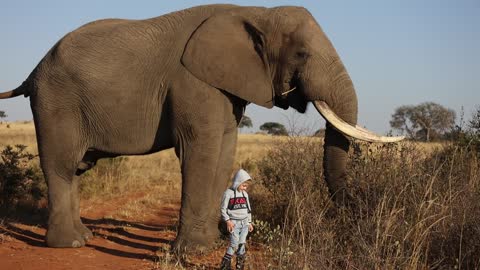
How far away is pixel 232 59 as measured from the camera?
7.81 m

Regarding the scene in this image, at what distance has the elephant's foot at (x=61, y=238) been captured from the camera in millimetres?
8281

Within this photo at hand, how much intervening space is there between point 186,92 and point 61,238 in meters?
2.68

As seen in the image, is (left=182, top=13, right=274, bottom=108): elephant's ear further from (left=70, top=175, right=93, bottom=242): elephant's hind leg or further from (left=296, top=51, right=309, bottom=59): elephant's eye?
(left=70, top=175, right=93, bottom=242): elephant's hind leg

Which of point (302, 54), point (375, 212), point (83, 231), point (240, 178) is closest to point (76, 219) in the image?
point (83, 231)

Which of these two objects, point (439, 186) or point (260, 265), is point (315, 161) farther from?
point (260, 265)

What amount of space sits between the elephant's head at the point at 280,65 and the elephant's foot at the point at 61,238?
2.79 metres

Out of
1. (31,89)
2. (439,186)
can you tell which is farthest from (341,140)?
(31,89)

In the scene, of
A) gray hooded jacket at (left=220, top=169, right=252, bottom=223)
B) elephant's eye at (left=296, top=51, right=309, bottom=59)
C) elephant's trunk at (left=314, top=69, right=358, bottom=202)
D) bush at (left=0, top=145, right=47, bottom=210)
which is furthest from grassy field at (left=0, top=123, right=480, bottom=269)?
bush at (left=0, top=145, right=47, bottom=210)

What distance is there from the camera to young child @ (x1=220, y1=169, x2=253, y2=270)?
20.9ft

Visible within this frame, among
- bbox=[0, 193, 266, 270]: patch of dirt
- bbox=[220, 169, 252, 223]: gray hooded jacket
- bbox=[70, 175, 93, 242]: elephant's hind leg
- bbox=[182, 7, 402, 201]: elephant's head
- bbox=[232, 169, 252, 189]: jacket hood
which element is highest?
bbox=[182, 7, 402, 201]: elephant's head

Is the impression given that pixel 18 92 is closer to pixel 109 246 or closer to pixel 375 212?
pixel 109 246

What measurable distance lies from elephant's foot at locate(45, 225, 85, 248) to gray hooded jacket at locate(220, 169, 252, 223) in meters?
2.84

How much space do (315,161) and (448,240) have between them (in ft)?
11.4

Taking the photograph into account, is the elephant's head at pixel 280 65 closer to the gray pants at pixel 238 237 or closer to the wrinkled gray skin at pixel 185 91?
the wrinkled gray skin at pixel 185 91
